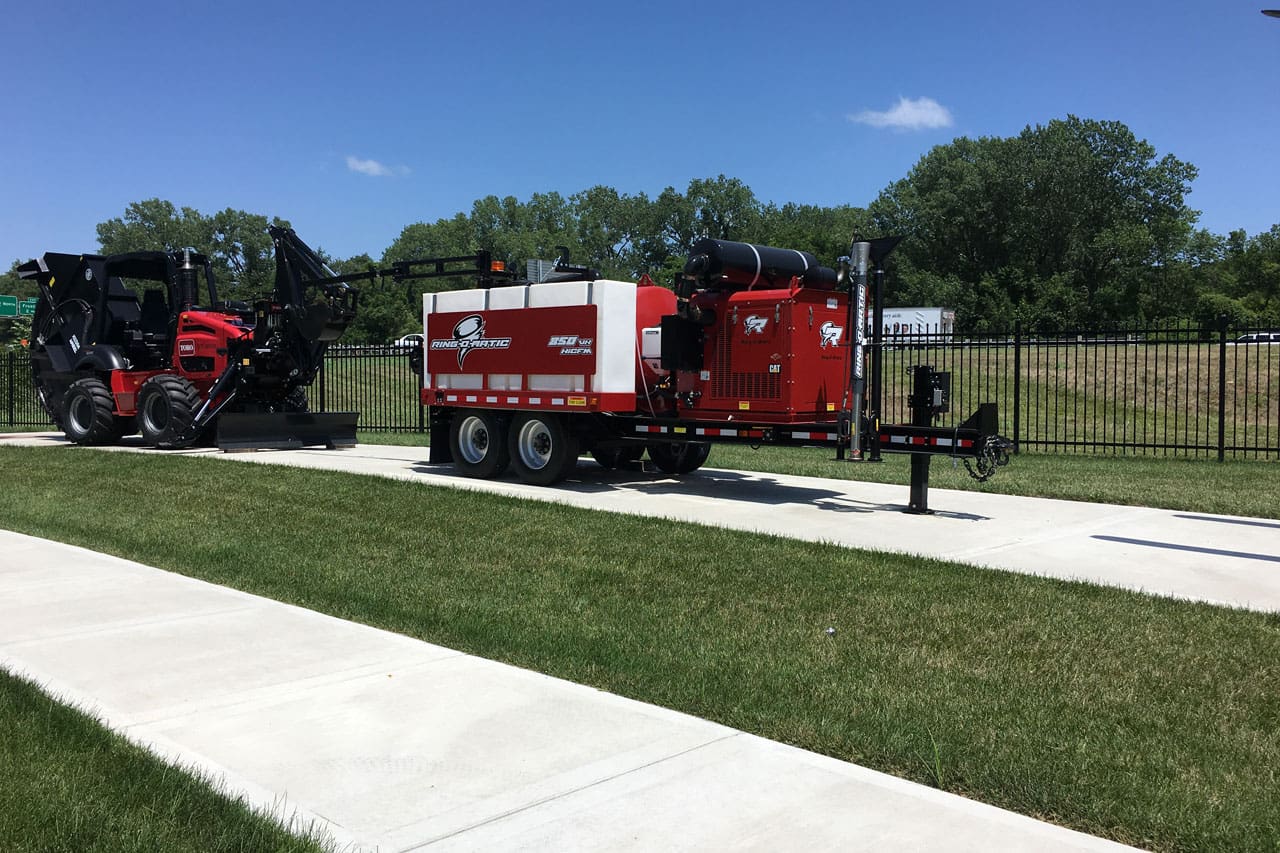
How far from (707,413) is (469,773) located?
354 inches

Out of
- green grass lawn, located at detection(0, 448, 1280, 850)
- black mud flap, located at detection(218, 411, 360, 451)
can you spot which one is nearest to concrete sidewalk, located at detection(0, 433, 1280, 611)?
green grass lawn, located at detection(0, 448, 1280, 850)

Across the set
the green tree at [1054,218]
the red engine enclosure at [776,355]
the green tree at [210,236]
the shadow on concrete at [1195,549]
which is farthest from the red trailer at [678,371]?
the green tree at [210,236]

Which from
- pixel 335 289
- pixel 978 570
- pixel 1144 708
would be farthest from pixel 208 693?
pixel 335 289

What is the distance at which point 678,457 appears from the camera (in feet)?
48.4

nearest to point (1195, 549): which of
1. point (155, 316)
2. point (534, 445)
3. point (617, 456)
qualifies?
point (534, 445)

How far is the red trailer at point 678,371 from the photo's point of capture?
36.8 ft

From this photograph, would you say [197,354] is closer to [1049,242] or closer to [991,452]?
[991,452]

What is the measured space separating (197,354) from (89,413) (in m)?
2.65

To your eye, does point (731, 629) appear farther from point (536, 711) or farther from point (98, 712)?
point (98, 712)

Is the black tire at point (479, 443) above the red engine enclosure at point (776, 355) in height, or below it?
below

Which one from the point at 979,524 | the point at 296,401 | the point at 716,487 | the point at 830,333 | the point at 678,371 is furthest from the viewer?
the point at 296,401

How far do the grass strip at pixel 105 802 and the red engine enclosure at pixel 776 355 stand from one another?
8.69 m

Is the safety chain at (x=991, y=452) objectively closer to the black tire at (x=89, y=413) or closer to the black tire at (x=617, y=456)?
the black tire at (x=617, y=456)

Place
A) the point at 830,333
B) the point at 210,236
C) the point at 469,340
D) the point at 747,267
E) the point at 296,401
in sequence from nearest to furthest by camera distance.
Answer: the point at 830,333, the point at 747,267, the point at 469,340, the point at 296,401, the point at 210,236
